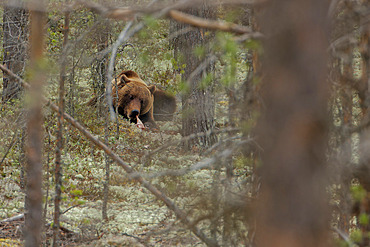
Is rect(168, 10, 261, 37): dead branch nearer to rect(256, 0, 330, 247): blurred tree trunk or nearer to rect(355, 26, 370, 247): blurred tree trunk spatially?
rect(256, 0, 330, 247): blurred tree trunk

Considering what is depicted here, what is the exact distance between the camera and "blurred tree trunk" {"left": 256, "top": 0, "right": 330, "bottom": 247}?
2.29 meters

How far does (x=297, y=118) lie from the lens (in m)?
2.30

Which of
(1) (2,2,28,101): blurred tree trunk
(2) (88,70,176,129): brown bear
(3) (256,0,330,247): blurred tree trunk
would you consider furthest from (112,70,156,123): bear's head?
(3) (256,0,330,247): blurred tree trunk

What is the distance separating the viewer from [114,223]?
320 inches

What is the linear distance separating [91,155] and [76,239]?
4.49 meters

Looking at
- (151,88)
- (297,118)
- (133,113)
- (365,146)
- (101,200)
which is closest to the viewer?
(297,118)

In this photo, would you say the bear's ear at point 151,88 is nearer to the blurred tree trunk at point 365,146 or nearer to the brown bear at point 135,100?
the brown bear at point 135,100

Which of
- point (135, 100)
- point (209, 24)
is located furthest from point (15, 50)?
point (135, 100)

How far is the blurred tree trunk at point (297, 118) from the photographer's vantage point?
229cm

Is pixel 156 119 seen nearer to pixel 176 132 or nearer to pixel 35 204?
pixel 176 132

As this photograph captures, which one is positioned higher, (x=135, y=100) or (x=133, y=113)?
(x=135, y=100)

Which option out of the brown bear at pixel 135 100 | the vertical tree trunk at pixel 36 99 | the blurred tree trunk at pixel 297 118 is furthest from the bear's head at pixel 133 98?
the blurred tree trunk at pixel 297 118

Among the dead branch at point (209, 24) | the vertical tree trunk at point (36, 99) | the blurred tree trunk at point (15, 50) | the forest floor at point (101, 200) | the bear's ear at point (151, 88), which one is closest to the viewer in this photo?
the dead branch at point (209, 24)

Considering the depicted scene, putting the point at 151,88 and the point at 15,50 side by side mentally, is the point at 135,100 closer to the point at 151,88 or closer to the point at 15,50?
the point at 151,88
